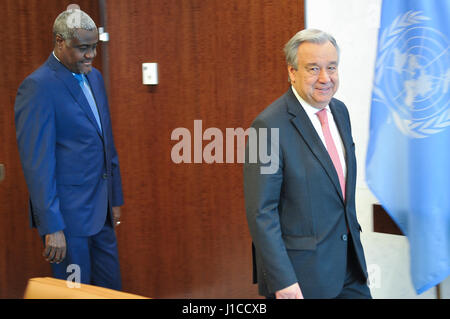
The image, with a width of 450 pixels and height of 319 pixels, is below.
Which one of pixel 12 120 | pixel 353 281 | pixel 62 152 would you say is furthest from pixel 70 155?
pixel 353 281

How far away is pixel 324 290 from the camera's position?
2.06m

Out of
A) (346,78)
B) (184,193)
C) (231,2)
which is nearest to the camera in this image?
(346,78)

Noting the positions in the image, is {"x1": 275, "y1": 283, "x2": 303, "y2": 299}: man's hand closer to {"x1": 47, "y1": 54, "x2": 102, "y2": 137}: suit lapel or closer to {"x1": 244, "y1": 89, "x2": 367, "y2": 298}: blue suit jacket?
{"x1": 244, "y1": 89, "x2": 367, "y2": 298}: blue suit jacket

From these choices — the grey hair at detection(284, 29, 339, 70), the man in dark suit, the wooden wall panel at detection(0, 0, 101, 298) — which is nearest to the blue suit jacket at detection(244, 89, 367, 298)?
the man in dark suit

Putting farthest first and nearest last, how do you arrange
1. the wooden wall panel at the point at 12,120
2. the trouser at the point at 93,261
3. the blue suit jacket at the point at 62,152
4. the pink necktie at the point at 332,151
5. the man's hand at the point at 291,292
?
1. the wooden wall panel at the point at 12,120
2. the trouser at the point at 93,261
3. the blue suit jacket at the point at 62,152
4. the pink necktie at the point at 332,151
5. the man's hand at the point at 291,292

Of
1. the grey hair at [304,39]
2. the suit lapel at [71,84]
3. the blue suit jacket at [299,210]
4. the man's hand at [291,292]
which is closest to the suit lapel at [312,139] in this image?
the blue suit jacket at [299,210]

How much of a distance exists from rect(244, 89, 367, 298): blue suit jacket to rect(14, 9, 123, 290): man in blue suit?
953mm

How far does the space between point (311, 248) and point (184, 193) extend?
1778 millimetres

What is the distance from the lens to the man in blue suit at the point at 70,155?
96.8 inches

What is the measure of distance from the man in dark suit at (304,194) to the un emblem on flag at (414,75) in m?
0.84

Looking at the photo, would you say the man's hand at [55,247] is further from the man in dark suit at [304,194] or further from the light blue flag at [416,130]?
the light blue flag at [416,130]
